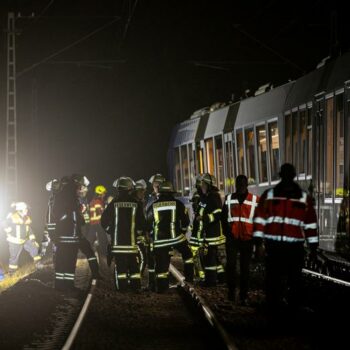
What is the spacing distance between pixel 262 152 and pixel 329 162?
4.49 metres

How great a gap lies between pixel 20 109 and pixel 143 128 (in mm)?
5725

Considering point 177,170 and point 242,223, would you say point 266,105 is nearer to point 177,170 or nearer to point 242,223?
point 242,223

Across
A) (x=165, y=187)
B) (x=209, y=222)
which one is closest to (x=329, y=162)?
(x=209, y=222)

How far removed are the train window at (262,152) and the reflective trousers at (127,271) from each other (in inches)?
173

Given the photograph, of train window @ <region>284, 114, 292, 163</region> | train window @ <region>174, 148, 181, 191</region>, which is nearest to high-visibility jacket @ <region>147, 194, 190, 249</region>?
train window @ <region>284, 114, 292, 163</region>

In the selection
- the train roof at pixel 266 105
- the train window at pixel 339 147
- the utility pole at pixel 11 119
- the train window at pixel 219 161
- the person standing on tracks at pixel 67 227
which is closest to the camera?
the train window at pixel 339 147

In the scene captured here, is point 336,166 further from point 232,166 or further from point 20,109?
point 20,109

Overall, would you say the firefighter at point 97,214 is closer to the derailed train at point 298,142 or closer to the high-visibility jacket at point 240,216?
the derailed train at point 298,142

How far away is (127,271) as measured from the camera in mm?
13859

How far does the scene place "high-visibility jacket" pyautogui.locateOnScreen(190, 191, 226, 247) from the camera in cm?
1355

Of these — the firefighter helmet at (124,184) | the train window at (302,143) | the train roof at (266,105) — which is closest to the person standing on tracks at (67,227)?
the firefighter helmet at (124,184)

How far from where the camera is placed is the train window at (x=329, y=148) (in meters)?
13.1

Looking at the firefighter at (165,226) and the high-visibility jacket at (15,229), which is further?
the high-visibility jacket at (15,229)

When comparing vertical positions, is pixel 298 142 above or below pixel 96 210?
above
